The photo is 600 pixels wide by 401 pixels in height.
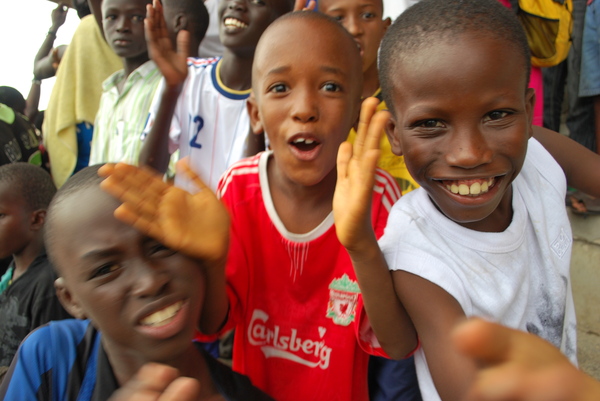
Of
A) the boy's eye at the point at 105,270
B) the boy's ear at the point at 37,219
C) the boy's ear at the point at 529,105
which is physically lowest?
the boy's ear at the point at 37,219

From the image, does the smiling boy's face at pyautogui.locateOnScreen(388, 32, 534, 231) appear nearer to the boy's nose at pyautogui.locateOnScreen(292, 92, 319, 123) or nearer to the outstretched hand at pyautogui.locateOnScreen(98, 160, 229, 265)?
the boy's nose at pyautogui.locateOnScreen(292, 92, 319, 123)

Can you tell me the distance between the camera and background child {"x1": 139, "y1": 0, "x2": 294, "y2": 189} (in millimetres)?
2240

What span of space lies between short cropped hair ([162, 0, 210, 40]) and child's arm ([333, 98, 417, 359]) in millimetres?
2158

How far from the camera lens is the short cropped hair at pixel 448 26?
111cm

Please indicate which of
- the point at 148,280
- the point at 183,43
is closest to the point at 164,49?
the point at 183,43

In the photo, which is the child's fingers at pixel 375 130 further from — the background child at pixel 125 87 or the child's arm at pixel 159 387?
the background child at pixel 125 87

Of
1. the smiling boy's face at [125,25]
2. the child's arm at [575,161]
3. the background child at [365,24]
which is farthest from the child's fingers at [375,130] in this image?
the smiling boy's face at [125,25]

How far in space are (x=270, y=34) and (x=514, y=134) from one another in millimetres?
783

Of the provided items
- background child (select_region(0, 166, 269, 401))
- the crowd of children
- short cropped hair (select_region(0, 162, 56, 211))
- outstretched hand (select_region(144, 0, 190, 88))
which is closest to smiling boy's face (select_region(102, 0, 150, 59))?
outstretched hand (select_region(144, 0, 190, 88))

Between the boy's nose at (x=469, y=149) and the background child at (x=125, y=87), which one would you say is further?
the background child at (x=125, y=87)

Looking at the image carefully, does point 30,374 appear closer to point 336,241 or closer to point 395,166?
point 336,241

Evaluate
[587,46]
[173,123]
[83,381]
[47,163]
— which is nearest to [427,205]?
[83,381]

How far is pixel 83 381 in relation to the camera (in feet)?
3.64

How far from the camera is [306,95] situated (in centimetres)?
143
